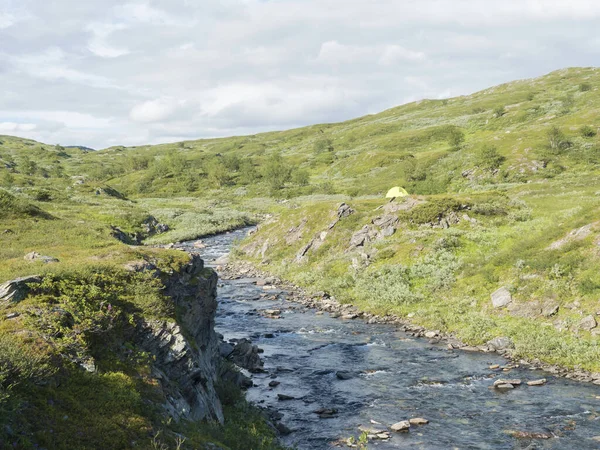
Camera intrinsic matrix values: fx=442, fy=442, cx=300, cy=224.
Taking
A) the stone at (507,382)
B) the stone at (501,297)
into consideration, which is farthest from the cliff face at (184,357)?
the stone at (501,297)

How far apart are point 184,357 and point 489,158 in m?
112

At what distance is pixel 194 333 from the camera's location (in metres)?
22.5

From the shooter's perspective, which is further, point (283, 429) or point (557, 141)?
point (557, 141)

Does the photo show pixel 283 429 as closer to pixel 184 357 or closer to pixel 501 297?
pixel 184 357

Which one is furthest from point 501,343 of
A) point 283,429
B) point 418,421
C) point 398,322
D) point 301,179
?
point 301,179

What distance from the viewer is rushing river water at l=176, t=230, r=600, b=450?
800 inches

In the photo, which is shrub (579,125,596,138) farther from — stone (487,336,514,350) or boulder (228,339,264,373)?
boulder (228,339,264,373)

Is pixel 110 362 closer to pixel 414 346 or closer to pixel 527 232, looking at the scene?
pixel 414 346

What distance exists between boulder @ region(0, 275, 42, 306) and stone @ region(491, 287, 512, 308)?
104 ft

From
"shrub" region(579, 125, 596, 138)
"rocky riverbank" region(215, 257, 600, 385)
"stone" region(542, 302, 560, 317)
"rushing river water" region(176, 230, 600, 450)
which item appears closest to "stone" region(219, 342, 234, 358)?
"rushing river water" region(176, 230, 600, 450)

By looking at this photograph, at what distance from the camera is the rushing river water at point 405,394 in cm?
2033

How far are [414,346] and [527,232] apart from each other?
2482 cm

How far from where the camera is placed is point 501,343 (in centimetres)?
3073

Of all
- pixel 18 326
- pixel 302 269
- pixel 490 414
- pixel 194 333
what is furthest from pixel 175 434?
pixel 302 269
